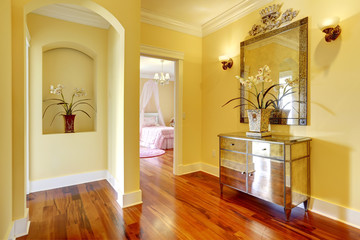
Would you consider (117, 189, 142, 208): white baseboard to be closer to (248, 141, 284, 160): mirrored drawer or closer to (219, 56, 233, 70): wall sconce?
(248, 141, 284, 160): mirrored drawer

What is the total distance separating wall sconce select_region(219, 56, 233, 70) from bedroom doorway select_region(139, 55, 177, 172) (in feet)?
7.03

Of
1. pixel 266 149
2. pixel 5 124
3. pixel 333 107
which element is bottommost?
pixel 266 149

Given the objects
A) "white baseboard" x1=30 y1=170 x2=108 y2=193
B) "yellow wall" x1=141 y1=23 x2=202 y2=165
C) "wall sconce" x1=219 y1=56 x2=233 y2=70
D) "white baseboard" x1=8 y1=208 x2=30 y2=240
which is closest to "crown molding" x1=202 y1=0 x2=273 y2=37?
"yellow wall" x1=141 y1=23 x2=202 y2=165

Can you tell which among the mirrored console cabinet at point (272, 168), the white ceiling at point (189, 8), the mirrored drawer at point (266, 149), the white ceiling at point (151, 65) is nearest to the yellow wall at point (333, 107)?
the mirrored console cabinet at point (272, 168)

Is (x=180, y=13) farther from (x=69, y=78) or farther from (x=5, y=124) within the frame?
(x=5, y=124)

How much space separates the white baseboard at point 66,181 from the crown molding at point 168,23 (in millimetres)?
2628

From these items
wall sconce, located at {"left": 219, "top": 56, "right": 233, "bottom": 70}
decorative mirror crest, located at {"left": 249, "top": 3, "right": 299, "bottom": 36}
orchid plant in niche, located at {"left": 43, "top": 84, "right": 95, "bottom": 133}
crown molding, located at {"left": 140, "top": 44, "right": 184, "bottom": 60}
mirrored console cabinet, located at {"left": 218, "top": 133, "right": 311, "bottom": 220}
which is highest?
decorative mirror crest, located at {"left": 249, "top": 3, "right": 299, "bottom": 36}

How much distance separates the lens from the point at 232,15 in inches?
125

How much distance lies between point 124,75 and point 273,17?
6.80 ft

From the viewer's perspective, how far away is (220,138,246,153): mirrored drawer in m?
2.47

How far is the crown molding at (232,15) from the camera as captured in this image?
2.85 meters

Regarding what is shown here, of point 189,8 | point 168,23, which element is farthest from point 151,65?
point 189,8

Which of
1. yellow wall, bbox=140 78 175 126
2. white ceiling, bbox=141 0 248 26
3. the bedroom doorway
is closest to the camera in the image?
white ceiling, bbox=141 0 248 26

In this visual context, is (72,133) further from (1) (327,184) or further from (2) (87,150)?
(1) (327,184)
